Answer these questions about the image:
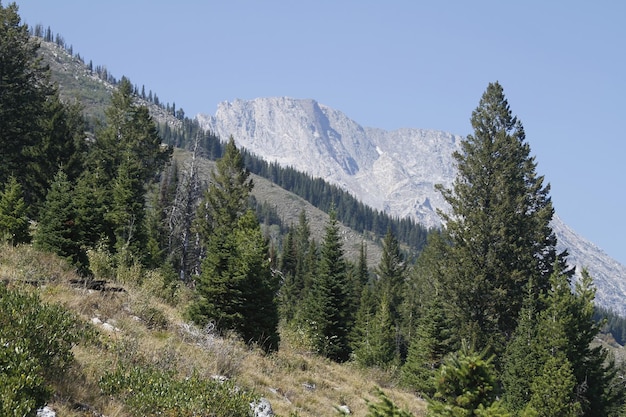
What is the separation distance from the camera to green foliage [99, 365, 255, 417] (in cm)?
609

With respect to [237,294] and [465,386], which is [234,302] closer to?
[237,294]

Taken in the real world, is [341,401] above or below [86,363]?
below

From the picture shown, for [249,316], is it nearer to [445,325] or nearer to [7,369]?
[7,369]

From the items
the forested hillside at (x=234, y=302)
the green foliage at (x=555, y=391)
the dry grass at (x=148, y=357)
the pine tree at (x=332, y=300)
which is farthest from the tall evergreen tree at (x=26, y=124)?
the green foliage at (x=555, y=391)

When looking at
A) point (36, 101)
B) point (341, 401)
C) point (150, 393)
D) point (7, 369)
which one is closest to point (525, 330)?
point (341, 401)

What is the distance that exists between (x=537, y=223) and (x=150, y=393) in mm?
26103

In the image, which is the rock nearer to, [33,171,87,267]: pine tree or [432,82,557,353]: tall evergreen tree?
[33,171,87,267]: pine tree

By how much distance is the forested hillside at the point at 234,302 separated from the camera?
641cm

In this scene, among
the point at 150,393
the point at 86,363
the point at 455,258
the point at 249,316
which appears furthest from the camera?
the point at 455,258

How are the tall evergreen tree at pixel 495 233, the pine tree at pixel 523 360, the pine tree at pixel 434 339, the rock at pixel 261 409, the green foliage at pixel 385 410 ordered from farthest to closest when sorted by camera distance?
the pine tree at pixel 434 339 < the tall evergreen tree at pixel 495 233 < the pine tree at pixel 523 360 < the rock at pixel 261 409 < the green foliage at pixel 385 410

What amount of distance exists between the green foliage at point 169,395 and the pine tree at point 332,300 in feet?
85.8

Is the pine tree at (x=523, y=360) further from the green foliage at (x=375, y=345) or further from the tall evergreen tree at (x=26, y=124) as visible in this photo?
the tall evergreen tree at (x=26, y=124)

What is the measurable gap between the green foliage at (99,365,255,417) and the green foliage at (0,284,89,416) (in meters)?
0.66

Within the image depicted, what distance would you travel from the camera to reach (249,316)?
17016 millimetres
